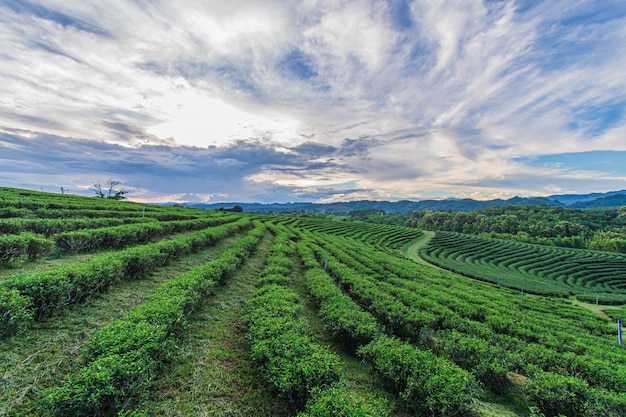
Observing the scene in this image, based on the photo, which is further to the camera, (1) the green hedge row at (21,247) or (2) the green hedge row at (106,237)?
(2) the green hedge row at (106,237)

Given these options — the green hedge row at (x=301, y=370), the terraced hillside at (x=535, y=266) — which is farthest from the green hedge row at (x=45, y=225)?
the terraced hillside at (x=535, y=266)

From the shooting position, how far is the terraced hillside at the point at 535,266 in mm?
42219

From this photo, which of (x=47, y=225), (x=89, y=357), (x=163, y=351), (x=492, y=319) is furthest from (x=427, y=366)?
(x=47, y=225)

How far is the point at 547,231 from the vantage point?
330 ft

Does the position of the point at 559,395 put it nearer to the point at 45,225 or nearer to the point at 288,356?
the point at 288,356

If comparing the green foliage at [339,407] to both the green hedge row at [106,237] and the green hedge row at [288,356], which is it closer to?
the green hedge row at [288,356]

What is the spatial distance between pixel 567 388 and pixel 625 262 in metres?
84.6

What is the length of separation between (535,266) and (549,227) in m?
62.9

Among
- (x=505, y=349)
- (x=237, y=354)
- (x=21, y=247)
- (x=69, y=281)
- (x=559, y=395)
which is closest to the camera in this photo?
(x=559, y=395)

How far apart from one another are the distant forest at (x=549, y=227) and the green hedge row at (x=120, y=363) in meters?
118

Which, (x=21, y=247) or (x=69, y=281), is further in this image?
(x=21, y=247)

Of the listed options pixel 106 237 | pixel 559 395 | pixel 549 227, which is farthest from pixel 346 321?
pixel 549 227

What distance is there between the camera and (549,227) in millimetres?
102250

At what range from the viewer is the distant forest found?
86.4 m
